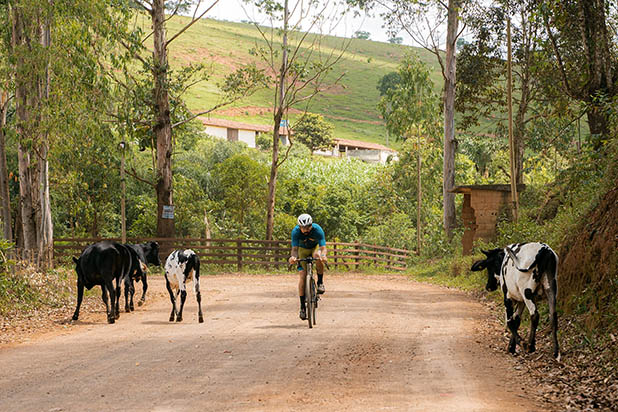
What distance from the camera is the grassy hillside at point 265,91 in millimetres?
120062

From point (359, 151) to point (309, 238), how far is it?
88553mm

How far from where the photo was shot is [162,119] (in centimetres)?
2933

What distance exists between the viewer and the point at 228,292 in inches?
831

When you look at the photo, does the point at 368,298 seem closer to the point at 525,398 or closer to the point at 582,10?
the point at 582,10

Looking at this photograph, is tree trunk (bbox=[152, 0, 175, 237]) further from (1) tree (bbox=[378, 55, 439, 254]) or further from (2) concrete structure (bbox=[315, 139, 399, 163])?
(2) concrete structure (bbox=[315, 139, 399, 163])

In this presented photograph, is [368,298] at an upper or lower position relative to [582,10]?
lower

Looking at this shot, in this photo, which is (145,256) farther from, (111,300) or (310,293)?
(310,293)

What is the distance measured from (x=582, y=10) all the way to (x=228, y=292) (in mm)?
12084

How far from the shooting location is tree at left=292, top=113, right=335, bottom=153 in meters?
94.9

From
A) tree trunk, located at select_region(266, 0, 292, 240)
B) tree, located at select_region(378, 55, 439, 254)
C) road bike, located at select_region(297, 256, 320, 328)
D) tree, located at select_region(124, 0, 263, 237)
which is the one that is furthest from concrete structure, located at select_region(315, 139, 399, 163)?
road bike, located at select_region(297, 256, 320, 328)

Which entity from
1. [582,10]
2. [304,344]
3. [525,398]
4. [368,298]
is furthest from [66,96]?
[525,398]

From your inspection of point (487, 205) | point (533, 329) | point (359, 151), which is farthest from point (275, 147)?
point (359, 151)

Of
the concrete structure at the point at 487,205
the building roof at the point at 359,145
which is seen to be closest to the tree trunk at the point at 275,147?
the concrete structure at the point at 487,205

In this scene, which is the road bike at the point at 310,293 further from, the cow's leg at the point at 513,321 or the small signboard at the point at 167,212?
the small signboard at the point at 167,212
